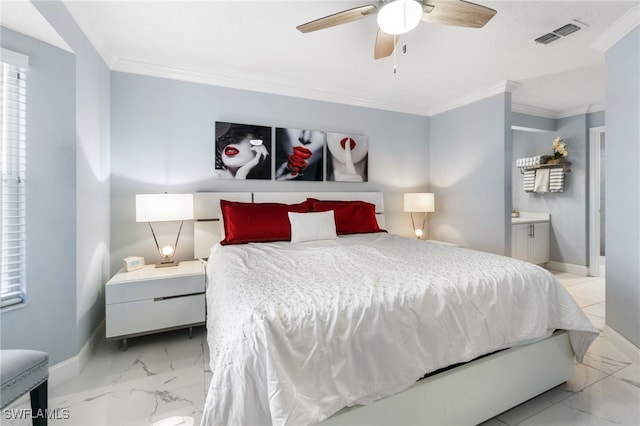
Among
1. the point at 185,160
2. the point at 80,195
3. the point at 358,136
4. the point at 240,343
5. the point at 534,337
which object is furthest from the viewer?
the point at 358,136

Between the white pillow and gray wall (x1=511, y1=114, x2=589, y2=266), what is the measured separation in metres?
3.98

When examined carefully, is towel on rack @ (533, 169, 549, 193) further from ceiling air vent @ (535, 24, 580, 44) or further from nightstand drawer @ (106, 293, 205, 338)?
nightstand drawer @ (106, 293, 205, 338)

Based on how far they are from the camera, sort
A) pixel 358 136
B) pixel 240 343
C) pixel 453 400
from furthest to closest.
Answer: pixel 358 136 → pixel 453 400 → pixel 240 343


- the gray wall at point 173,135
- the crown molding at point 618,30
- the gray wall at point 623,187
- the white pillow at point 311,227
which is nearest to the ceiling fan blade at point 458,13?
the crown molding at point 618,30

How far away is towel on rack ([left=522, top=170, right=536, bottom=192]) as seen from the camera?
487cm

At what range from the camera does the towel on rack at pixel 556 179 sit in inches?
178

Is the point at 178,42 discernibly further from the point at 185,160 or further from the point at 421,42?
the point at 421,42

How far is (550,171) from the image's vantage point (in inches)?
182

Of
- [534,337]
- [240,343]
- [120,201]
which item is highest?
[120,201]

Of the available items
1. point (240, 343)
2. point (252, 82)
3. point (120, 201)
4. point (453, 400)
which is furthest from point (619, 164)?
point (120, 201)

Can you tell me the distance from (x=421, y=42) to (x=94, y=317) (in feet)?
11.6

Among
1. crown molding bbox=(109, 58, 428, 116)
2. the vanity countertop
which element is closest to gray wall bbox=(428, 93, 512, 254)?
crown molding bbox=(109, 58, 428, 116)

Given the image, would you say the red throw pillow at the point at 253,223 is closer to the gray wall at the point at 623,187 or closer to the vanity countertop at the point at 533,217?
the gray wall at the point at 623,187

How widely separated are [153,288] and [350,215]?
79.0 inches
